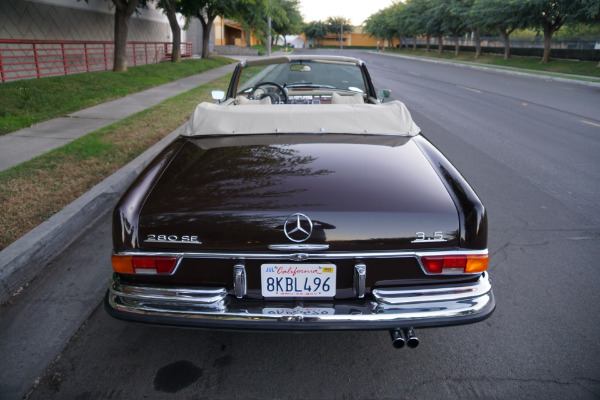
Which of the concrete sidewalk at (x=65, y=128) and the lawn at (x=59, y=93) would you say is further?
the lawn at (x=59, y=93)

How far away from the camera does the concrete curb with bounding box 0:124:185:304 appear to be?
332cm

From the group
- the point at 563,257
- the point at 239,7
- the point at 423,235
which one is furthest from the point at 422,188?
the point at 239,7

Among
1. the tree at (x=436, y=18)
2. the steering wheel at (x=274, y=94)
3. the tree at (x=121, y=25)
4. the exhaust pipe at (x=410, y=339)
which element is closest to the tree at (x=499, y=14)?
the tree at (x=436, y=18)

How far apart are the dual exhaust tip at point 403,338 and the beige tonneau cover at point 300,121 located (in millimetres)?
1427

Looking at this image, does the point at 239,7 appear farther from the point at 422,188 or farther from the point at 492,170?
the point at 422,188

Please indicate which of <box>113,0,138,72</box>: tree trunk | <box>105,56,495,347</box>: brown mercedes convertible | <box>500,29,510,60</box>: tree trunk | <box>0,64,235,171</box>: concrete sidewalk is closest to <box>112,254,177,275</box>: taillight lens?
<box>105,56,495,347</box>: brown mercedes convertible

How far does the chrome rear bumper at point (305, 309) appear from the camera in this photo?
2.13m

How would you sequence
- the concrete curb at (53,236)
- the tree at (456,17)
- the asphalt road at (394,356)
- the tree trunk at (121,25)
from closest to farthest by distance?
the asphalt road at (394,356), the concrete curb at (53,236), the tree trunk at (121,25), the tree at (456,17)

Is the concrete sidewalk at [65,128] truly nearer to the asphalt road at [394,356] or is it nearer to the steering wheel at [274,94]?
the steering wheel at [274,94]

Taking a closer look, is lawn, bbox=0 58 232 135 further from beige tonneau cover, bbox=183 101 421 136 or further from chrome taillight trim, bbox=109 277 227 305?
chrome taillight trim, bbox=109 277 227 305

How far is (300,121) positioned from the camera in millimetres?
3139

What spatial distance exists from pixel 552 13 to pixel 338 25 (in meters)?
104

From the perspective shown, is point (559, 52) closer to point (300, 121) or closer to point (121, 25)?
point (121, 25)

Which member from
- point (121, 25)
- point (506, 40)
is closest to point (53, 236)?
point (121, 25)
